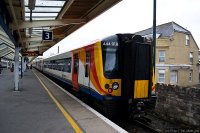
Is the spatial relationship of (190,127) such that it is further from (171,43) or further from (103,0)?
(171,43)

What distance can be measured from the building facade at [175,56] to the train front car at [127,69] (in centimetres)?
2248

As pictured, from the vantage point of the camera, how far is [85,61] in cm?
1149

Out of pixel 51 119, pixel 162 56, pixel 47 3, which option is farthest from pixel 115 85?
pixel 162 56

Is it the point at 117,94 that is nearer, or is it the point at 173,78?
the point at 117,94

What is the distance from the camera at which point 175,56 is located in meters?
32.6

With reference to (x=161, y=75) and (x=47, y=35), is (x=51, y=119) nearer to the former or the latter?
(x=47, y=35)

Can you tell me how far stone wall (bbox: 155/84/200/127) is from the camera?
39.2 feet

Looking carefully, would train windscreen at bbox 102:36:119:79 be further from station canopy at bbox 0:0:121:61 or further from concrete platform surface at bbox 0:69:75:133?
concrete platform surface at bbox 0:69:75:133

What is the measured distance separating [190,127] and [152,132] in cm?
294

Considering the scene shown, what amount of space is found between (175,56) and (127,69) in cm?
2414

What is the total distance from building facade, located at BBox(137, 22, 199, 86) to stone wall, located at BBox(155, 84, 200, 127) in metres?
17.6

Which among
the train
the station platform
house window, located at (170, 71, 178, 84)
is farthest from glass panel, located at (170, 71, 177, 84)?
the train

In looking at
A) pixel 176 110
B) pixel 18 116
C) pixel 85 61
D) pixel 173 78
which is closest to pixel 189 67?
pixel 173 78

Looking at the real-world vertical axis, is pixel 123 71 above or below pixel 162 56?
below
